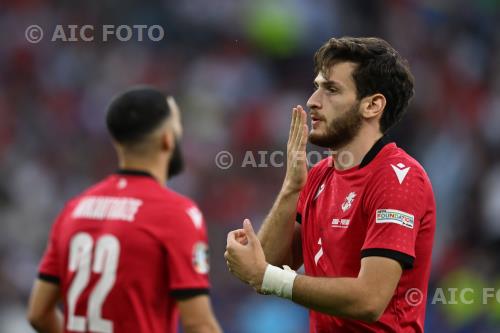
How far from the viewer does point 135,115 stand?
13.9 feet

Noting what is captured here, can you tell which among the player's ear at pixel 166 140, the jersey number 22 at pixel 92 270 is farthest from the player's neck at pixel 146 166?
the jersey number 22 at pixel 92 270

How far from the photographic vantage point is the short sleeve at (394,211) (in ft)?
14.9

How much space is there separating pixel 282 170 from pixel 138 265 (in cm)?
722

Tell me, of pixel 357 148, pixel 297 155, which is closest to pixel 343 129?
pixel 357 148

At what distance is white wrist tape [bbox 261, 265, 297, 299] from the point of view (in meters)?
4.66

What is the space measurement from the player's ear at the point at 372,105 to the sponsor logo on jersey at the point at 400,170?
385mm

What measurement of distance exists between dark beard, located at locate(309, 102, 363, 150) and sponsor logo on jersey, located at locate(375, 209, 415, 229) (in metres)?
0.56

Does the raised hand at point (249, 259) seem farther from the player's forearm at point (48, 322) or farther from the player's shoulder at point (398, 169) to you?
the player's forearm at point (48, 322)

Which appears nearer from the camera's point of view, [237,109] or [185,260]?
[185,260]

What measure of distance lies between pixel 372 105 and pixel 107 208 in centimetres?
159

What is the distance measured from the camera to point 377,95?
5.07 meters

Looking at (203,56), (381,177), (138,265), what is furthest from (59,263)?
(203,56)

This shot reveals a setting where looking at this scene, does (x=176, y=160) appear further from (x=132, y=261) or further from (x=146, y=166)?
(x=132, y=261)

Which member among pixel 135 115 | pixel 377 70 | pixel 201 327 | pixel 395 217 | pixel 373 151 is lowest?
pixel 201 327
